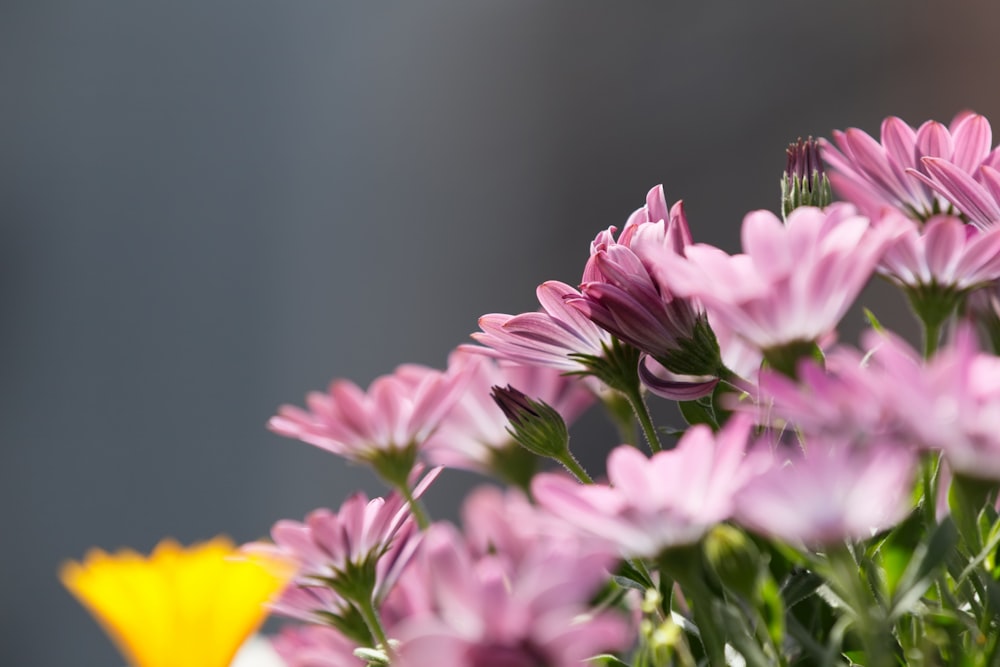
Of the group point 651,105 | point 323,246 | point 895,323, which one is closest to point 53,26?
point 323,246

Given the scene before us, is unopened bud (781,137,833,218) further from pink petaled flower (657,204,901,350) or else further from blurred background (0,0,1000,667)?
blurred background (0,0,1000,667)

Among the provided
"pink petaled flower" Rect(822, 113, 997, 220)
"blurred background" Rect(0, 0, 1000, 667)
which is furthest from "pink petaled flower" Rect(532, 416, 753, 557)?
"blurred background" Rect(0, 0, 1000, 667)

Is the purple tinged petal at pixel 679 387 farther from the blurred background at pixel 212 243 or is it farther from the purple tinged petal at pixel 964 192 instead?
the blurred background at pixel 212 243

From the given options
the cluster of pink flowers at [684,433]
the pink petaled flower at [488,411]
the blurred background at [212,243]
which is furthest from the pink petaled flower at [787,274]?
the blurred background at [212,243]

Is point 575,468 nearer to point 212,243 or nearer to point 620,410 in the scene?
point 620,410

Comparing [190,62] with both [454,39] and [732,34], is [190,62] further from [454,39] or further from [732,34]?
[732,34]
